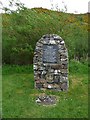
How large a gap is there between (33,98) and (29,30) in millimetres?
5323

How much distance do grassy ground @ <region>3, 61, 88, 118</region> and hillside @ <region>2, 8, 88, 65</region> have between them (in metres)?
1.67

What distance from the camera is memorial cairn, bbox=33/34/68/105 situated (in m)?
11.7

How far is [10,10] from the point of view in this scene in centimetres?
1622

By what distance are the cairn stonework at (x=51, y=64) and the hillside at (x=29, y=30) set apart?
351 centimetres

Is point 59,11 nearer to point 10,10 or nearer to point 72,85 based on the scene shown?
point 10,10

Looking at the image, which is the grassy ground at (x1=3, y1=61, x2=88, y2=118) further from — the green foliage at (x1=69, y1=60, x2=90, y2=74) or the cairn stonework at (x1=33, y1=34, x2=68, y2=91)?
the cairn stonework at (x1=33, y1=34, x2=68, y2=91)

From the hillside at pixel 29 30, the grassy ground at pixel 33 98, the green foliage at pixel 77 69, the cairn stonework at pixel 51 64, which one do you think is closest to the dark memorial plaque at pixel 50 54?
the cairn stonework at pixel 51 64

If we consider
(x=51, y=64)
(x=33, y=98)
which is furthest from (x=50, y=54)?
(x=33, y=98)

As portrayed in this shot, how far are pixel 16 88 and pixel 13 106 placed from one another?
205cm

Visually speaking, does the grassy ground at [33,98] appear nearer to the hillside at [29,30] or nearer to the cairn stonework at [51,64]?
the cairn stonework at [51,64]

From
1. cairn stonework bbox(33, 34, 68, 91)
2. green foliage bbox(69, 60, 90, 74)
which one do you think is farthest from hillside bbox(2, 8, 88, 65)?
cairn stonework bbox(33, 34, 68, 91)

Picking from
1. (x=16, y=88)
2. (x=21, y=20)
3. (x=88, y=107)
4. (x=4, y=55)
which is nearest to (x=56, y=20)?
(x=21, y=20)

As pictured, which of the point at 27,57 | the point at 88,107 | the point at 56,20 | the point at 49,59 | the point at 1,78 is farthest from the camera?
the point at 27,57

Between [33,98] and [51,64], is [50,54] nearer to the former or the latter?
[51,64]
